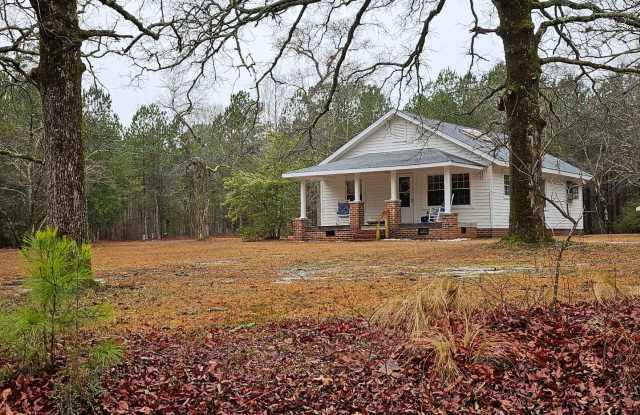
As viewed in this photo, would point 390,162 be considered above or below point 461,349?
above

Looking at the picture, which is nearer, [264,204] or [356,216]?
[356,216]

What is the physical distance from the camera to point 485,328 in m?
4.27

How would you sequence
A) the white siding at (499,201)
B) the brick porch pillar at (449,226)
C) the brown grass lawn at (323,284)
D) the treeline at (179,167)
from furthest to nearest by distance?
the treeline at (179,167) < the white siding at (499,201) < the brick porch pillar at (449,226) < the brown grass lawn at (323,284)

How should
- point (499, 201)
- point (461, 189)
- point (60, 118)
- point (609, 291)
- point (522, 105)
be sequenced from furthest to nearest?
1. point (461, 189)
2. point (499, 201)
3. point (522, 105)
4. point (60, 118)
5. point (609, 291)

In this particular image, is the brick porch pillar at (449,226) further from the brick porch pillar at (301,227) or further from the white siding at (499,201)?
the brick porch pillar at (301,227)

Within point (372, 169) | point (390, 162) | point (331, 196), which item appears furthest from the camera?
point (331, 196)

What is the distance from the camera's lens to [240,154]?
38719 mm

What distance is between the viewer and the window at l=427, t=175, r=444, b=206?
877 inches

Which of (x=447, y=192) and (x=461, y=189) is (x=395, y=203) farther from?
(x=461, y=189)

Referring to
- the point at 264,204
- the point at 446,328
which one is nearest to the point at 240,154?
the point at 264,204

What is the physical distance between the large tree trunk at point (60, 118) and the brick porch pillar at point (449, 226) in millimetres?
14740

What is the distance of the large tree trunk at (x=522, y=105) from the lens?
11188 mm

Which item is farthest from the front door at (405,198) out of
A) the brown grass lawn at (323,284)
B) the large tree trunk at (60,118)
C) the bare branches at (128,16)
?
the large tree trunk at (60,118)

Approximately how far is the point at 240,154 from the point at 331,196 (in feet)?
50.2
